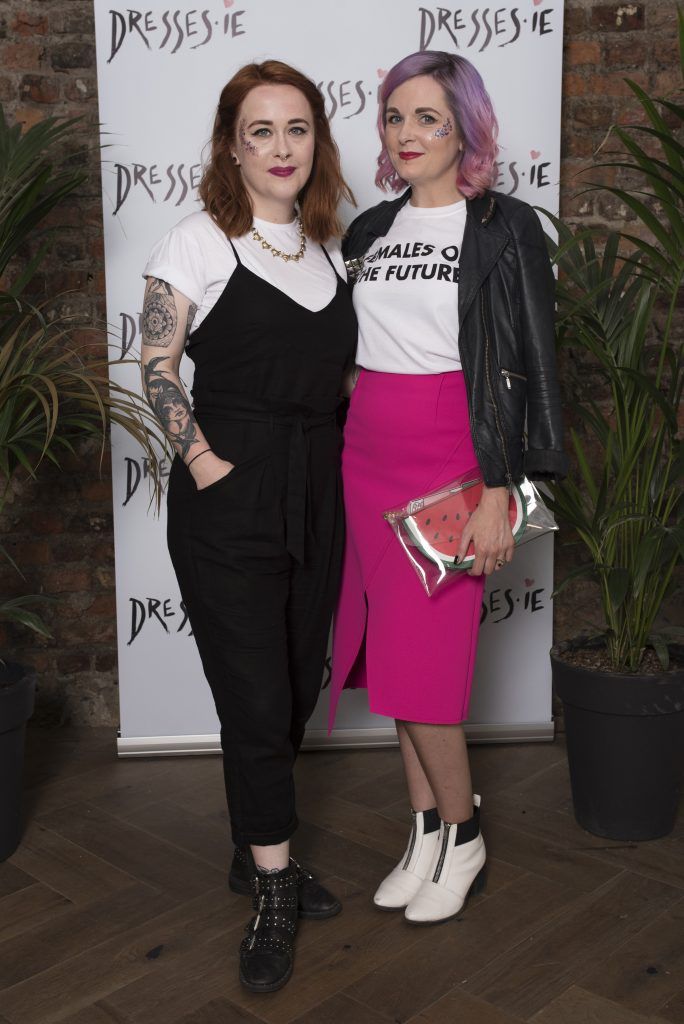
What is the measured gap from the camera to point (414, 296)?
2074 mm

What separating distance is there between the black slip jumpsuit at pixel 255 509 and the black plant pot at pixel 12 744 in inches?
24.8

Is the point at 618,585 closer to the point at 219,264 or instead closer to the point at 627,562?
the point at 627,562

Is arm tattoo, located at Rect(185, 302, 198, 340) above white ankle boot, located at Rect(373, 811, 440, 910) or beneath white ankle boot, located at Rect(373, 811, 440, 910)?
above

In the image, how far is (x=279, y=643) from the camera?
2102mm

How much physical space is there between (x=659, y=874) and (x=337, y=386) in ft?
4.64

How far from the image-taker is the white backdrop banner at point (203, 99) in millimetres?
2879

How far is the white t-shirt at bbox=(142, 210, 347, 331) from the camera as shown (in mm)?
1967

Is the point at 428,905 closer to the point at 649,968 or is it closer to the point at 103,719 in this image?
the point at 649,968

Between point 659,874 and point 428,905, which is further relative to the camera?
point 659,874

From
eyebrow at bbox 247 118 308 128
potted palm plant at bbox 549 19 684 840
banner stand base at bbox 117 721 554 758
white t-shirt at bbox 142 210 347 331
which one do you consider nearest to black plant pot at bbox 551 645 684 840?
potted palm plant at bbox 549 19 684 840

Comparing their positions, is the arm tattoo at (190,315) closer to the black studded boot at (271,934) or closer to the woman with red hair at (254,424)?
the woman with red hair at (254,424)

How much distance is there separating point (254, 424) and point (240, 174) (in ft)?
1.76

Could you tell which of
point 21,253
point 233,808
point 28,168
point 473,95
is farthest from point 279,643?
point 21,253

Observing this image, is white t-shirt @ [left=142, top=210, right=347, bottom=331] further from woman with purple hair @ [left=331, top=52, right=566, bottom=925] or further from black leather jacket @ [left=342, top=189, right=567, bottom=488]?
black leather jacket @ [left=342, top=189, right=567, bottom=488]
